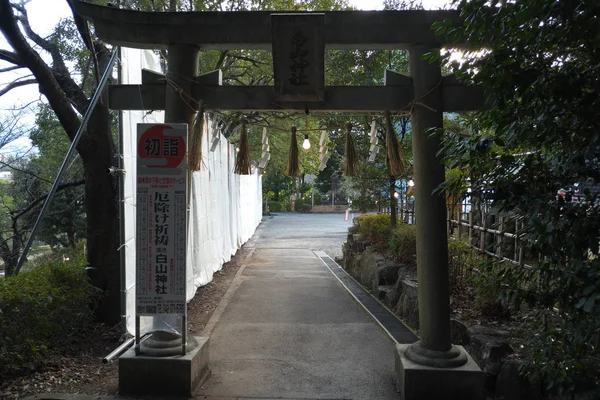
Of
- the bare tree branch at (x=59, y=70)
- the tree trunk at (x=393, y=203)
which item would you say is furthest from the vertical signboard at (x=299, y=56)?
the tree trunk at (x=393, y=203)

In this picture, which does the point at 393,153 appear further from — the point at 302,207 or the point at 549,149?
the point at 302,207

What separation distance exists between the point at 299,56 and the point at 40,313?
13.8ft

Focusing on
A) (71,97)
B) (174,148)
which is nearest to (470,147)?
(174,148)

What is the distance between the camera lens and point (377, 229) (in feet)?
40.7

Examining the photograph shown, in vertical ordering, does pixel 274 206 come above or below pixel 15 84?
below

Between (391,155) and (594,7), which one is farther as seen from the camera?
(391,155)

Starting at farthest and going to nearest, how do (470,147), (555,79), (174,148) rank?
(174,148) < (470,147) < (555,79)

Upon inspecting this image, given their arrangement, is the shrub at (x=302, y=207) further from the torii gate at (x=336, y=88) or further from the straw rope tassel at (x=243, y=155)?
the torii gate at (x=336, y=88)

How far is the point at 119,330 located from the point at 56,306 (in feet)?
4.58

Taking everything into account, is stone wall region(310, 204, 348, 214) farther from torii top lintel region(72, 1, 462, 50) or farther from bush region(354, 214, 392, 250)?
torii top lintel region(72, 1, 462, 50)

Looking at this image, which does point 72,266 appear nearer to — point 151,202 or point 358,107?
point 151,202

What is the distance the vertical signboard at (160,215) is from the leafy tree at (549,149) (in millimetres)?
2828

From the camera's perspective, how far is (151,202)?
15.2ft

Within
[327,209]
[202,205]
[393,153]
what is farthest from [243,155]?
[327,209]
